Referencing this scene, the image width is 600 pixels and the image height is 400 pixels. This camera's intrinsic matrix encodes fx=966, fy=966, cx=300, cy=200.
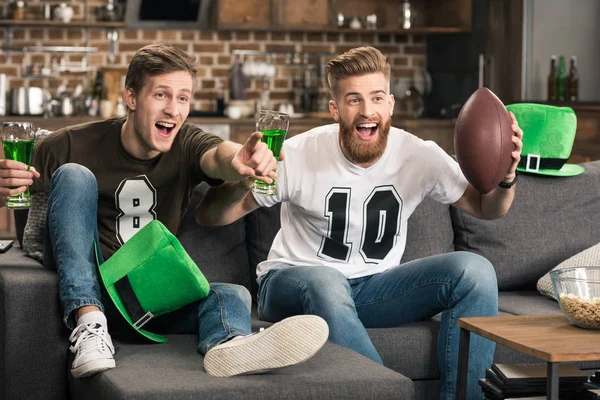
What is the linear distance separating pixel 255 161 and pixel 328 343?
47cm

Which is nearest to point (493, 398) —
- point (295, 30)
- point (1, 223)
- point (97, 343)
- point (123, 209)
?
point (97, 343)

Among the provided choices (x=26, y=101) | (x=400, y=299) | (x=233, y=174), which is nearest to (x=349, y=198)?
(x=400, y=299)

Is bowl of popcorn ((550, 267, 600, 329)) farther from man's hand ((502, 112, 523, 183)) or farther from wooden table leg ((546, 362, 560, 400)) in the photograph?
man's hand ((502, 112, 523, 183))

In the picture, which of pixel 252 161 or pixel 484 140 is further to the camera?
pixel 484 140

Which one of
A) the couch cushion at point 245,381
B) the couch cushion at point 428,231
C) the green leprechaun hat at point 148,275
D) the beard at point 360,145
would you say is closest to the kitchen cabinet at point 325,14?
the couch cushion at point 428,231

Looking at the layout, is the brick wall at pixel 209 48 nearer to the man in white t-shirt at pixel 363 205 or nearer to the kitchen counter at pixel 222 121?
the kitchen counter at pixel 222 121

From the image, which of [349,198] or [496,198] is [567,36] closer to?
[496,198]

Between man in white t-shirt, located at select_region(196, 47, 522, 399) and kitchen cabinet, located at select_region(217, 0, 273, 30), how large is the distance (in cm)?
386

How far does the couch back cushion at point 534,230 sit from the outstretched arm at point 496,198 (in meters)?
0.34

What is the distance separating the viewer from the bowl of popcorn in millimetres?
2135

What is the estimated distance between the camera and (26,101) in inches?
243

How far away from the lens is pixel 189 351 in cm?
225

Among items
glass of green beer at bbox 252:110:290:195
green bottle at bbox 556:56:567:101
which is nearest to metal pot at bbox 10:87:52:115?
green bottle at bbox 556:56:567:101

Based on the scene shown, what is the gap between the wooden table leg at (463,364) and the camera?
2.33m
